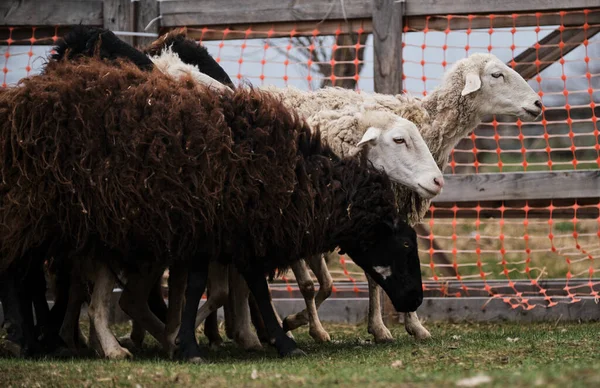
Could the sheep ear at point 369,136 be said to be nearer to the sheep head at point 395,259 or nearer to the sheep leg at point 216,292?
the sheep head at point 395,259

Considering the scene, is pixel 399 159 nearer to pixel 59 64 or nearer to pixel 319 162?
pixel 319 162

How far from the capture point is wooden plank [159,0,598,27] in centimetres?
886

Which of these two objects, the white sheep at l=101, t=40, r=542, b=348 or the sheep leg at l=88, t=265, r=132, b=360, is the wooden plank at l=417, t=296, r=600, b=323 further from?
the sheep leg at l=88, t=265, r=132, b=360

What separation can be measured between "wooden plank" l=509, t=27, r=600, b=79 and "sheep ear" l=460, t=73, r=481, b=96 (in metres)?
1.56

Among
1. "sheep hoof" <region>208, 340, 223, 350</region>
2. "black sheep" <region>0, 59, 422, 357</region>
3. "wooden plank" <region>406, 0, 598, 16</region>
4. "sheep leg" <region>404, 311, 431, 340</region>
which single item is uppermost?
"wooden plank" <region>406, 0, 598, 16</region>

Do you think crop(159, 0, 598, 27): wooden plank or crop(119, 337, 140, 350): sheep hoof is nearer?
crop(119, 337, 140, 350): sheep hoof

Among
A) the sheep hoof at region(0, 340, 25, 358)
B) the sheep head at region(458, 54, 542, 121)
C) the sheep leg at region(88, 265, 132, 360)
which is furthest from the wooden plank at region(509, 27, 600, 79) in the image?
the sheep hoof at region(0, 340, 25, 358)

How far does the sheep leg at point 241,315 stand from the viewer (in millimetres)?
7246

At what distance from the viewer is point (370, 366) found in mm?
5574

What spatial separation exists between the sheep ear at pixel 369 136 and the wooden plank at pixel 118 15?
3.15m

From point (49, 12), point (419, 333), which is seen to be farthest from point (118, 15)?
point (419, 333)

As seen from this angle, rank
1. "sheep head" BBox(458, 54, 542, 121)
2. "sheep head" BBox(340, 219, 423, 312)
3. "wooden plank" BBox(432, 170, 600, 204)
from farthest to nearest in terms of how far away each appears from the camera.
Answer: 1. "wooden plank" BBox(432, 170, 600, 204)
2. "sheep head" BBox(458, 54, 542, 121)
3. "sheep head" BBox(340, 219, 423, 312)

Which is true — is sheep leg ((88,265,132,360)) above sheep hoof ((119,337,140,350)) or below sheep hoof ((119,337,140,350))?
above

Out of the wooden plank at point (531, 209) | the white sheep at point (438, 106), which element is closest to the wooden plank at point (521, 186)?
the wooden plank at point (531, 209)
